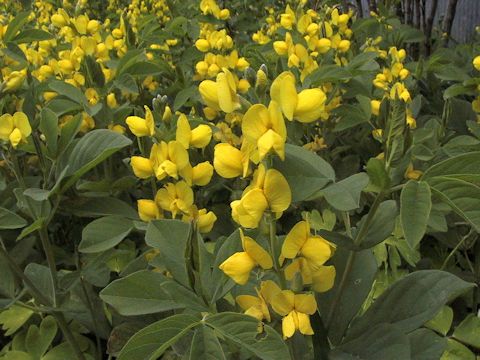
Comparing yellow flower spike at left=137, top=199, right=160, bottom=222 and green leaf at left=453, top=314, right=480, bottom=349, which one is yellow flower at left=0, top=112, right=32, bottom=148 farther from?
green leaf at left=453, top=314, right=480, bottom=349

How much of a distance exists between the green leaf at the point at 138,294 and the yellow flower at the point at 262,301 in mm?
97

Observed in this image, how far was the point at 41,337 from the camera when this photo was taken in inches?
43.6

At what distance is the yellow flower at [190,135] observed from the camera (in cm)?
83

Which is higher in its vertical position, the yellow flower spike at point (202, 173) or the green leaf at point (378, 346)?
the yellow flower spike at point (202, 173)

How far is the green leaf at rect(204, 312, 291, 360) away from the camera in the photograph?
2.06 ft

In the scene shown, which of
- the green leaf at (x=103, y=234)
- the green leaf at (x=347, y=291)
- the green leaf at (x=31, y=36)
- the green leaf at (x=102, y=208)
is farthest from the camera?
the green leaf at (x=31, y=36)

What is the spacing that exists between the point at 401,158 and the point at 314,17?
1.19 m

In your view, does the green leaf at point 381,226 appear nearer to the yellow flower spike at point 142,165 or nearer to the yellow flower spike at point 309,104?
the yellow flower spike at point 309,104

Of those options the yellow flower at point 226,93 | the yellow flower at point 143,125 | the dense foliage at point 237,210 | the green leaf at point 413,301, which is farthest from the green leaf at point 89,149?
the green leaf at point 413,301

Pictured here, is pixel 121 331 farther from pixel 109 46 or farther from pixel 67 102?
pixel 109 46

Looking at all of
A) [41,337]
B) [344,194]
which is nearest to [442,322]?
[344,194]

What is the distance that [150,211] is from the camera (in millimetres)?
892

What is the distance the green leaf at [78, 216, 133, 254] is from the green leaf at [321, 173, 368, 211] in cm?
42

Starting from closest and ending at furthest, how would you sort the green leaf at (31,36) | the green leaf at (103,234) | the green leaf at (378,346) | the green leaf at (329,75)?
the green leaf at (378,346)
the green leaf at (103,234)
the green leaf at (329,75)
the green leaf at (31,36)
